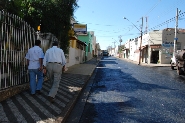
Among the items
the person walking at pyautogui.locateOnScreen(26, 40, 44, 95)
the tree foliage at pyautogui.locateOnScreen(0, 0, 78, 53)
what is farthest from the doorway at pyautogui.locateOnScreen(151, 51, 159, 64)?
the person walking at pyautogui.locateOnScreen(26, 40, 44, 95)

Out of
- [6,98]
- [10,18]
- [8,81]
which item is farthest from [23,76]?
[10,18]

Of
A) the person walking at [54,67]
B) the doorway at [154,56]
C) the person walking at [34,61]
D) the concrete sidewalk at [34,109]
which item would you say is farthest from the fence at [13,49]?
the doorway at [154,56]

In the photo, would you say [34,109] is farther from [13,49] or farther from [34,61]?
[13,49]

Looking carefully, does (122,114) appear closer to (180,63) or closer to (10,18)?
(10,18)

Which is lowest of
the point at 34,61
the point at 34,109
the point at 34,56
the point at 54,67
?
the point at 34,109

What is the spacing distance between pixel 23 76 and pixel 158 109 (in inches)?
168

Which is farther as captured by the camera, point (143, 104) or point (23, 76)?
point (23, 76)

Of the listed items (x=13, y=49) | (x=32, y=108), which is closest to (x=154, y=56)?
(x=13, y=49)

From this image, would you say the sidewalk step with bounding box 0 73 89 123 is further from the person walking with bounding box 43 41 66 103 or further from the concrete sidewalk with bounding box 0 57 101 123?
the person walking with bounding box 43 41 66 103

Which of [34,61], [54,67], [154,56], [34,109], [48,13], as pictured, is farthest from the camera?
[154,56]

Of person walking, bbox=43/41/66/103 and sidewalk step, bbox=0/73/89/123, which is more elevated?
person walking, bbox=43/41/66/103

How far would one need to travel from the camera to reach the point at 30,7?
10586mm

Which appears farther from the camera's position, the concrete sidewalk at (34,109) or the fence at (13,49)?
the fence at (13,49)

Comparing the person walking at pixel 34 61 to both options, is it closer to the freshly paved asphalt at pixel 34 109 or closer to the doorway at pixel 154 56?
the freshly paved asphalt at pixel 34 109
